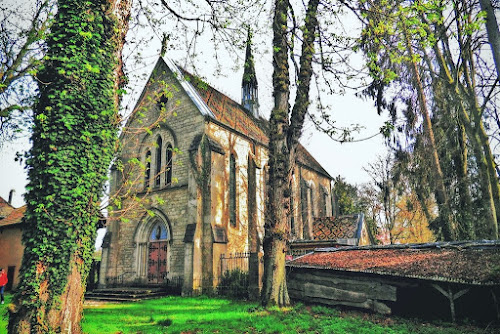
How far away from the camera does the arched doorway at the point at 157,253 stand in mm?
17828

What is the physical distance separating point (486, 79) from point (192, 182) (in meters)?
12.6

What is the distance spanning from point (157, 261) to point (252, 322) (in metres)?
10.9

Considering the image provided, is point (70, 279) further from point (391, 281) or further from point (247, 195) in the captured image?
point (247, 195)

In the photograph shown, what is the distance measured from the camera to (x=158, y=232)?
18781 mm

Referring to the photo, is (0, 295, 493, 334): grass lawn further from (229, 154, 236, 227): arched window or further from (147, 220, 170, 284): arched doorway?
(229, 154, 236, 227): arched window

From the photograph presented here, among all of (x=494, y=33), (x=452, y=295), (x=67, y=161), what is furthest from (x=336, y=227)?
(x=67, y=161)

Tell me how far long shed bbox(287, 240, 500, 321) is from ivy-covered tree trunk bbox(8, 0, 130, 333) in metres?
7.18

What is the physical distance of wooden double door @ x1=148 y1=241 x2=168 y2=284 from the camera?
1780 centimetres

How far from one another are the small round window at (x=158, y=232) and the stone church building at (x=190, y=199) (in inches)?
1.1

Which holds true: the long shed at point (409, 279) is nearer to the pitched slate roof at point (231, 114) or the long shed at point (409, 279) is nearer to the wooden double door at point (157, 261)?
the wooden double door at point (157, 261)

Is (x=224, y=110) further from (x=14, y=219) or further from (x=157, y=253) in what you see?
(x=14, y=219)

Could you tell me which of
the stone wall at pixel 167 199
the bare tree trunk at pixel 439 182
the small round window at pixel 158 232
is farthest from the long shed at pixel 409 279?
the small round window at pixel 158 232

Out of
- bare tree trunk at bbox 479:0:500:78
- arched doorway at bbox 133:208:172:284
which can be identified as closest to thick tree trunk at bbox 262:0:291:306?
bare tree trunk at bbox 479:0:500:78

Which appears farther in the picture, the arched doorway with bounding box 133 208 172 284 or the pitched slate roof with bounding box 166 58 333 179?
the pitched slate roof with bounding box 166 58 333 179
